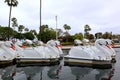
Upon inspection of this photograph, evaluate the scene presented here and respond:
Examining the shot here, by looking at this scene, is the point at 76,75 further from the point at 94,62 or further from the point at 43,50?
the point at 43,50

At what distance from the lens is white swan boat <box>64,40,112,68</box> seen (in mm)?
29828

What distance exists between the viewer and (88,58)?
100ft

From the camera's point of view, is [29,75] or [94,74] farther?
[94,74]

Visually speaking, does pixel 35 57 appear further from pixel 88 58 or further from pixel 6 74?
pixel 6 74

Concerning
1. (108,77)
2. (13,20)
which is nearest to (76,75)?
(108,77)

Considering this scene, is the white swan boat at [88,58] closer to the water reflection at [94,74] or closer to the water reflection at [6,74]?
the water reflection at [94,74]

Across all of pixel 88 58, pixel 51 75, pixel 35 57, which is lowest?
pixel 51 75

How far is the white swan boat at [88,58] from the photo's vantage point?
97.9 ft

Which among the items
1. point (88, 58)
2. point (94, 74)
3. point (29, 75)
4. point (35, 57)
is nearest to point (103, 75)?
point (94, 74)

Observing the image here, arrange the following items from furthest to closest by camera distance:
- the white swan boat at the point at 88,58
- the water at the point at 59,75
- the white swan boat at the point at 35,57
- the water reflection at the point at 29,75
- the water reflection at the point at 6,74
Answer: the white swan boat at the point at 35,57 → the white swan boat at the point at 88,58 → the water reflection at the point at 6,74 → the water at the point at 59,75 → the water reflection at the point at 29,75

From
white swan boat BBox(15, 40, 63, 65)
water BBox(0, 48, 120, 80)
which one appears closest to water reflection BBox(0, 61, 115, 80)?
water BBox(0, 48, 120, 80)

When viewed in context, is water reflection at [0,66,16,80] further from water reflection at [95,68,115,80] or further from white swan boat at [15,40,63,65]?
water reflection at [95,68,115,80]

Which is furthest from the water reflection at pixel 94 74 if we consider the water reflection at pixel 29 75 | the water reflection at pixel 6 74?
the water reflection at pixel 6 74

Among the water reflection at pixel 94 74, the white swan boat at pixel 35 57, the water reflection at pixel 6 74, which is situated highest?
the white swan boat at pixel 35 57
